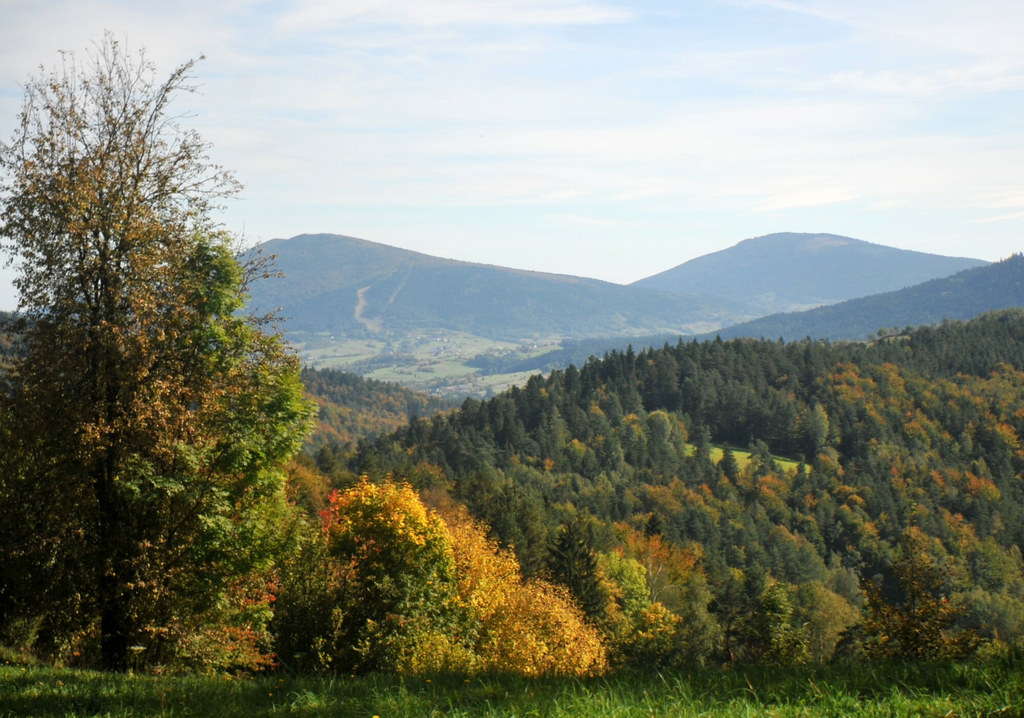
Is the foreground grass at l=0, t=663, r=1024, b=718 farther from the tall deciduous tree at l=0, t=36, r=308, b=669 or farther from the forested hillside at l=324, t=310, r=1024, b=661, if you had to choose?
the forested hillside at l=324, t=310, r=1024, b=661

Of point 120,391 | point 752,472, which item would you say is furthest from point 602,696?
point 752,472

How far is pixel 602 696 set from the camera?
8.18 meters

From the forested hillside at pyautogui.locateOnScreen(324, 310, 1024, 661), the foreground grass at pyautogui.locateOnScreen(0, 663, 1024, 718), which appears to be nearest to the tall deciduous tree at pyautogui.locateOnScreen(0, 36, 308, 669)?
the foreground grass at pyautogui.locateOnScreen(0, 663, 1024, 718)

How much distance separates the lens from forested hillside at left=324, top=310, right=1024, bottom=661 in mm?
79812

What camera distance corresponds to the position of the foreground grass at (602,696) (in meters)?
7.56

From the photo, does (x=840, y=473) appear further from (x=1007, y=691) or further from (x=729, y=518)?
(x=1007, y=691)

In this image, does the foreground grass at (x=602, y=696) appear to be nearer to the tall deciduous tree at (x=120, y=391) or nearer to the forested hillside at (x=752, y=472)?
the tall deciduous tree at (x=120, y=391)

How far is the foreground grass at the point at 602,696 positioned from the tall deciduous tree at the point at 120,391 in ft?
16.2

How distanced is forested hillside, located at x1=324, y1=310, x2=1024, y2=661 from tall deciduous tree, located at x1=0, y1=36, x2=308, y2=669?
38.1 metres

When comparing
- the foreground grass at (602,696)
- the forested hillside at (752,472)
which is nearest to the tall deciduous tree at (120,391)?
the foreground grass at (602,696)

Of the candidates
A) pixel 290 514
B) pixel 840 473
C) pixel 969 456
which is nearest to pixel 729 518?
pixel 840 473

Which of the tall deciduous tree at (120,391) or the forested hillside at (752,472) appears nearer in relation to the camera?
the tall deciduous tree at (120,391)

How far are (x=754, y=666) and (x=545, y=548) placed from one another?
6191cm

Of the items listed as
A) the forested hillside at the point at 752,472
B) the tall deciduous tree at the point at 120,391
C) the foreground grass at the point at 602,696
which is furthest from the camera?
the forested hillside at the point at 752,472
